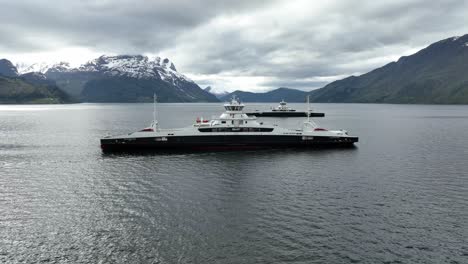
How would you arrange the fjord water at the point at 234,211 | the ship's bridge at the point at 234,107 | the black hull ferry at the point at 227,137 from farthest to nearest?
the ship's bridge at the point at 234,107 < the black hull ferry at the point at 227,137 < the fjord water at the point at 234,211

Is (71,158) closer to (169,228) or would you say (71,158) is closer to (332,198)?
(169,228)

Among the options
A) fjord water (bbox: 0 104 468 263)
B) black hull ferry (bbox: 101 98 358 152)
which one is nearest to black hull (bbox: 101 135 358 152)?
black hull ferry (bbox: 101 98 358 152)

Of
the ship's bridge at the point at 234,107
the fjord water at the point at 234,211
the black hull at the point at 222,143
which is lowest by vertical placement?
the fjord water at the point at 234,211

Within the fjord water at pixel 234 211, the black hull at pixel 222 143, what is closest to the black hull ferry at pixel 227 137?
the black hull at pixel 222 143

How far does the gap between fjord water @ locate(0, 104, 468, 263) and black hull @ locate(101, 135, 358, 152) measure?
14.5m

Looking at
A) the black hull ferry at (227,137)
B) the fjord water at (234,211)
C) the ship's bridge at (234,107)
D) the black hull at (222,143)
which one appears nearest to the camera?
the fjord water at (234,211)

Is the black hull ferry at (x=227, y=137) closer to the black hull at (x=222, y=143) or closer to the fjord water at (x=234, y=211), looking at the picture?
the black hull at (x=222, y=143)

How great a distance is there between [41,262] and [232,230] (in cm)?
1711

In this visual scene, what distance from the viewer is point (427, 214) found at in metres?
38.5

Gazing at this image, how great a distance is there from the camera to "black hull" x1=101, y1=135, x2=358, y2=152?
285 feet

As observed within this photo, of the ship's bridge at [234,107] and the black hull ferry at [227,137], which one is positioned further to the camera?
the ship's bridge at [234,107]

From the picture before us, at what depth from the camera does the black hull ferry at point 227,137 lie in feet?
288

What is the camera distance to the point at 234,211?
40.5 meters

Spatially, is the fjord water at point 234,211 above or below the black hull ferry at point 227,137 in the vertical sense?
below
